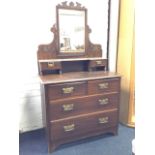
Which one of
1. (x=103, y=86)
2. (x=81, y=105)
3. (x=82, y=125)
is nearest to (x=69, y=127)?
(x=82, y=125)

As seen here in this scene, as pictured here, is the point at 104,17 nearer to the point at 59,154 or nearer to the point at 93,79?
the point at 93,79

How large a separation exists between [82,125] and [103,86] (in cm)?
49

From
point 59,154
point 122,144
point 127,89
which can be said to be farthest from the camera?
point 127,89

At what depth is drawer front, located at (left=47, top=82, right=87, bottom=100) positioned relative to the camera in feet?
5.99

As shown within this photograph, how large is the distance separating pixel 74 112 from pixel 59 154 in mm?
466

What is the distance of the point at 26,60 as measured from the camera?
84.5 inches

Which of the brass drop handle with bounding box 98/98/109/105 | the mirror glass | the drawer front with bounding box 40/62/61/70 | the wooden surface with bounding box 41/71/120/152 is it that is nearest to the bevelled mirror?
the mirror glass

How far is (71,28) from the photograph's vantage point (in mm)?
2244

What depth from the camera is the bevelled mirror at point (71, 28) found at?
7.16 feet

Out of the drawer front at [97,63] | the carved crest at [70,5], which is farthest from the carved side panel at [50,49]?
the drawer front at [97,63]

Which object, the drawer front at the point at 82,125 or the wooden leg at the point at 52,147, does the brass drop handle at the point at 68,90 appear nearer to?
the drawer front at the point at 82,125

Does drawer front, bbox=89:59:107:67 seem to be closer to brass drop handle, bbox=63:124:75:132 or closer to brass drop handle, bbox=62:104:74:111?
brass drop handle, bbox=62:104:74:111

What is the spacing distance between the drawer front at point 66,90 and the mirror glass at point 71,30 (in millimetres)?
550
